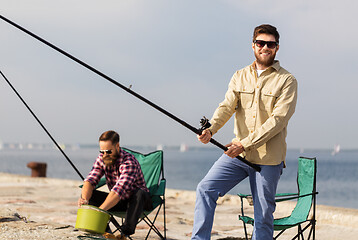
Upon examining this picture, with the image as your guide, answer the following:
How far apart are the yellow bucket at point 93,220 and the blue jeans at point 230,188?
0.65 m

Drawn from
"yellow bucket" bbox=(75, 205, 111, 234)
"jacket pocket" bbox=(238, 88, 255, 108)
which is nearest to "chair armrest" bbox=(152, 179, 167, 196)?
"yellow bucket" bbox=(75, 205, 111, 234)

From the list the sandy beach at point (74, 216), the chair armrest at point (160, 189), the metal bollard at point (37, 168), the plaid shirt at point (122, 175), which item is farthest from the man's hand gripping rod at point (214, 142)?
the metal bollard at point (37, 168)

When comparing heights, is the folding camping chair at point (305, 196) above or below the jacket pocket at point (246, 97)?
below

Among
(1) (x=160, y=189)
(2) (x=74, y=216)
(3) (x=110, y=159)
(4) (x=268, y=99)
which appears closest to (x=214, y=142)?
(4) (x=268, y=99)

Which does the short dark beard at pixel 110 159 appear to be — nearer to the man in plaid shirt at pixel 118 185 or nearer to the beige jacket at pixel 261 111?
the man in plaid shirt at pixel 118 185

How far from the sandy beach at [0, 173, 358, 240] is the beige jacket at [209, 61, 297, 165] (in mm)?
1507

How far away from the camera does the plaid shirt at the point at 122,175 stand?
3727 millimetres

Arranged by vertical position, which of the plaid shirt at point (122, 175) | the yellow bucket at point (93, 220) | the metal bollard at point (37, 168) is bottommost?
the metal bollard at point (37, 168)

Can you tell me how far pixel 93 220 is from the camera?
3.39 meters

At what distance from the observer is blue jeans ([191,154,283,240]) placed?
3.11m

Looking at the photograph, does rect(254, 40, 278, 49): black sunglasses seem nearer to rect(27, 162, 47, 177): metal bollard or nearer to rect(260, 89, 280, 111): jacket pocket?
rect(260, 89, 280, 111): jacket pocket

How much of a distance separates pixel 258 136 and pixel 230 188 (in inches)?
14.3

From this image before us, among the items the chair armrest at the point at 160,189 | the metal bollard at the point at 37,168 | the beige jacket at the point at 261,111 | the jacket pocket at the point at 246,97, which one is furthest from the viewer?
the metal bollard at the point at 37,168

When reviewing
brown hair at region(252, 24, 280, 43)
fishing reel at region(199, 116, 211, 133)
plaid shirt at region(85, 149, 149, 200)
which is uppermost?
brown hair at region(252, 24, 280, 43)
